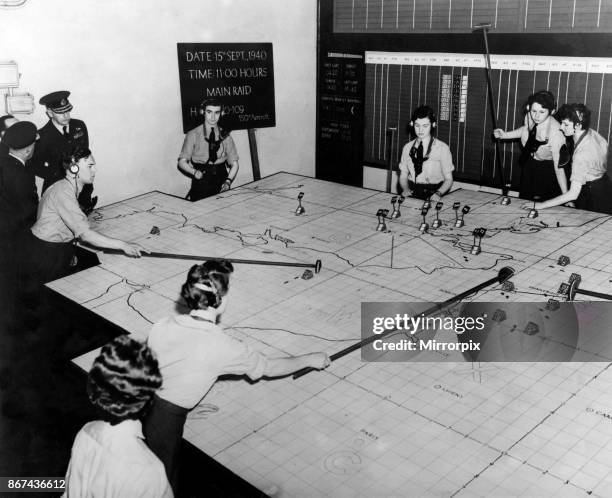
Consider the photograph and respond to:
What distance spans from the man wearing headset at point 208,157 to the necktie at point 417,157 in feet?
4.34

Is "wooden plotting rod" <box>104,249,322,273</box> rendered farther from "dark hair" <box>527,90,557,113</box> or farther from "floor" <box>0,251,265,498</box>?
"dark hair" <box>527,90,557,113</box>

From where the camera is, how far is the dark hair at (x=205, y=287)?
1.94m

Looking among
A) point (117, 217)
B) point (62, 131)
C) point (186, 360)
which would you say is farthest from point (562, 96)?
point (186, 360)

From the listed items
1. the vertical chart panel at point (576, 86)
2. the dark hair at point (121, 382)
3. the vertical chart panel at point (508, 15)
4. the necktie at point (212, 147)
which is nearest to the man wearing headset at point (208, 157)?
the necktie at point (212, 147)

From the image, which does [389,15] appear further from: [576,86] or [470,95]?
[576,86]

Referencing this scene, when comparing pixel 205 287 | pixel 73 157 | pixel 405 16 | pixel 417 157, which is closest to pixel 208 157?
pixel 417 157

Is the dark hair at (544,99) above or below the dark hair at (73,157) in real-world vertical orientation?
above

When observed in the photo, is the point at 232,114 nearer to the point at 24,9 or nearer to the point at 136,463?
the point at 24,9

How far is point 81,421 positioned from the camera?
2.40 meters

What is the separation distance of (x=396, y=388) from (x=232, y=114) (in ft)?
13.0

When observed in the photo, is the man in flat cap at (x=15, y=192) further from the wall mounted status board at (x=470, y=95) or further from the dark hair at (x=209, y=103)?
the wall mounted status board at (x=470, y=95)

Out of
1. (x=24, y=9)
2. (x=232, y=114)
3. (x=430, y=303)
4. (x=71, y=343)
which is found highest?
(x=24, y=9)

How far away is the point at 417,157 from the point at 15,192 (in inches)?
98.3

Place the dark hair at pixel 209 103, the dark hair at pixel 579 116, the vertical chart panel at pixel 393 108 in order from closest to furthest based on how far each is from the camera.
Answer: the dark hair at pixel 579 116, the dark hair at pixel 209 103, the vertical chart panel at pixel 393 108
